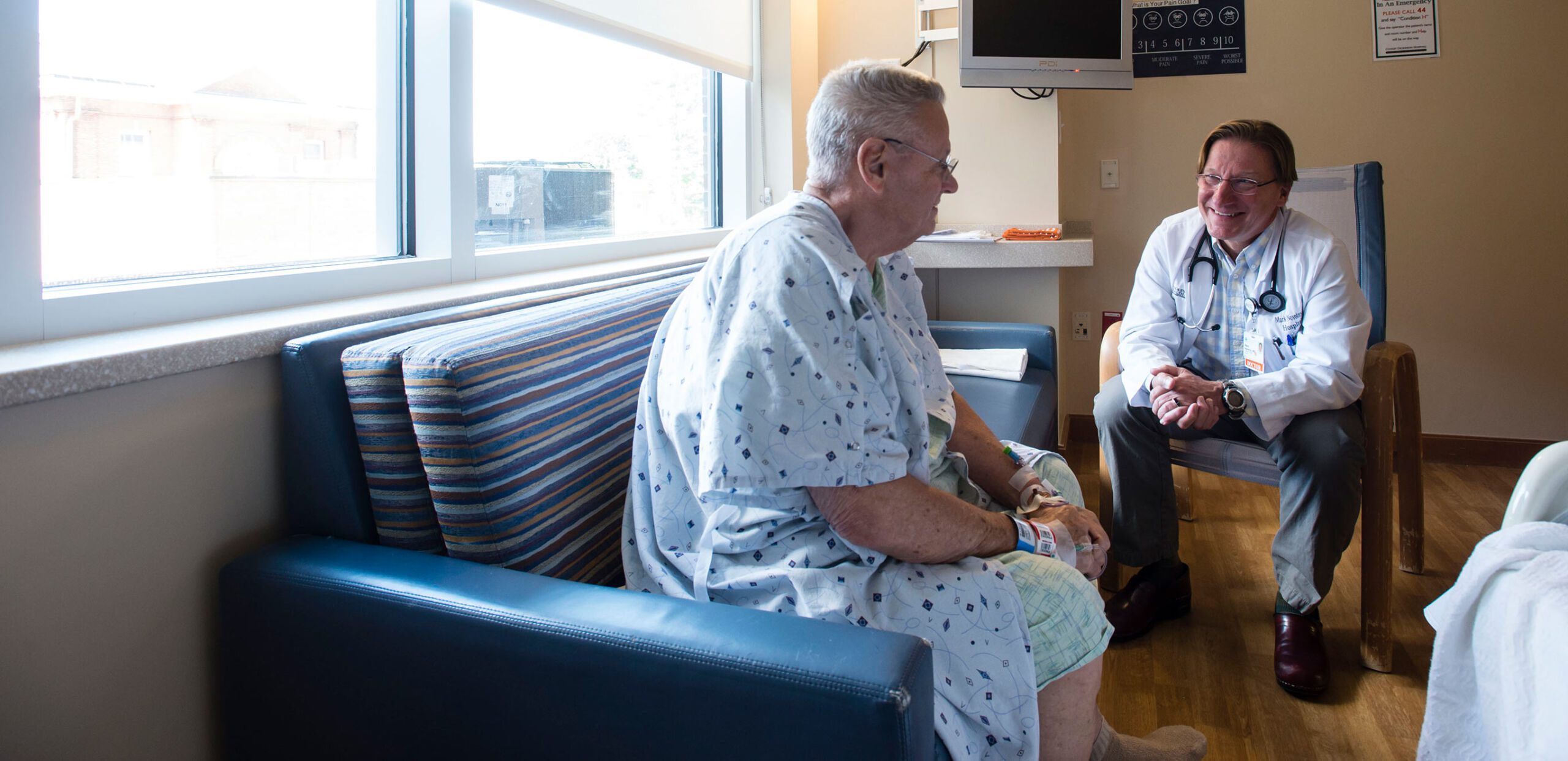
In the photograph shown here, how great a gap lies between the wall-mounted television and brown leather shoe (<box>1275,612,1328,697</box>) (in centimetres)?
185

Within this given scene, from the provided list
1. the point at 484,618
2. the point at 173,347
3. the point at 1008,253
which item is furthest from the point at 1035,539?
the point at 1008,253

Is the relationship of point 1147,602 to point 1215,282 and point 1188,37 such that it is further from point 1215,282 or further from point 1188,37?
point 1188,37

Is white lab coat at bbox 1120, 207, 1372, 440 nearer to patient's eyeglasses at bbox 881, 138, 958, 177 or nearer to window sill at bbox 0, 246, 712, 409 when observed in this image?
patient's eyeglasses at bbox 881, 138, 958, 177

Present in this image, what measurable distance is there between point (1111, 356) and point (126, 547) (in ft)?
7.03

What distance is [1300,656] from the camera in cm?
196

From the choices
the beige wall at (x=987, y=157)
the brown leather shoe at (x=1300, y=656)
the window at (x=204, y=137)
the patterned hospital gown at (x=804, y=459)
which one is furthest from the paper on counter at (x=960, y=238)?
the patterned hospital gown at (x=804, y=459)

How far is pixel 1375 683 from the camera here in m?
1.97

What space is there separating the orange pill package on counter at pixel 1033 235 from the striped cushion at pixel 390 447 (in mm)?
2382

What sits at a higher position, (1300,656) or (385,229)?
(385,229)

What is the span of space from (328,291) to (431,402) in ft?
1.81

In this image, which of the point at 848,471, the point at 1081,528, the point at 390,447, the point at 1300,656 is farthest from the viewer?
the point at 1300,656

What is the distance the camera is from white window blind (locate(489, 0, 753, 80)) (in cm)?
221

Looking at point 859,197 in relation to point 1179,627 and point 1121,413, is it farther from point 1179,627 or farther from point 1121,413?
point 1179,627

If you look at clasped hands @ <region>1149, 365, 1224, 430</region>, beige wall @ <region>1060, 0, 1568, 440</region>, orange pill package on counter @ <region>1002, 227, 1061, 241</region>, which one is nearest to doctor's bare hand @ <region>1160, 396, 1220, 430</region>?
clasped hands @ <region>1149, 365, 1224, 430</region>
